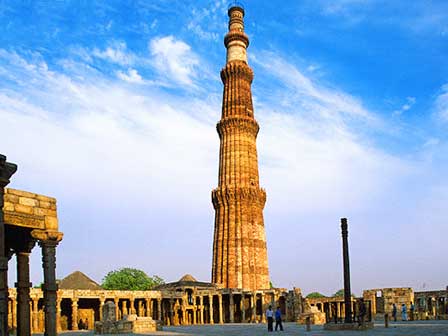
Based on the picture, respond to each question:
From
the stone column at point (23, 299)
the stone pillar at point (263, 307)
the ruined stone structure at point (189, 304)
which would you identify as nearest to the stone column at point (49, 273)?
the stone column at point (23, 299)

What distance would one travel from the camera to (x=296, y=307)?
43.1 meters

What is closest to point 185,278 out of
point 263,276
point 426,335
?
point 263,276

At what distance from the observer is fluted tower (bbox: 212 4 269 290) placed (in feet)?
164

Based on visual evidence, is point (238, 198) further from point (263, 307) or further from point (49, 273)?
point (49, 273)

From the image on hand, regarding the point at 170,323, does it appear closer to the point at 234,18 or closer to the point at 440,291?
the point at 440,291

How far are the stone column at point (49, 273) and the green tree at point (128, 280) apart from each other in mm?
60036

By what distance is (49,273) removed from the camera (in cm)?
1220

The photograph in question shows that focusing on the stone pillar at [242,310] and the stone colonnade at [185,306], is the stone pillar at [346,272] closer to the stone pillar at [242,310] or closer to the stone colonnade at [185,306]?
the stone colonnade at [185,306]

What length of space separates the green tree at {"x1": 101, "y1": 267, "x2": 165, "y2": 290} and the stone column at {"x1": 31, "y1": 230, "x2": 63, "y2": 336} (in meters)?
60.0

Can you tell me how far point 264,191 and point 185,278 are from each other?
11547 millimetres

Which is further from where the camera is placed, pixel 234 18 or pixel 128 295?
pixel 234 18

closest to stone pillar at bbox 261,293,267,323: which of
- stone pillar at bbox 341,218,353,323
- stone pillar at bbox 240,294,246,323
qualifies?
stone pillar at bbox 240,294,246,323

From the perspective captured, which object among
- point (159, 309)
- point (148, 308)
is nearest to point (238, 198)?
point (159, 309)

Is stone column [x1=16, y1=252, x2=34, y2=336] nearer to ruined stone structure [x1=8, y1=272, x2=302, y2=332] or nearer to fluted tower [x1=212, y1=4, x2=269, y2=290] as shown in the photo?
ruined stone structure [x1=8, y1=272, x2=302, y2=332]
